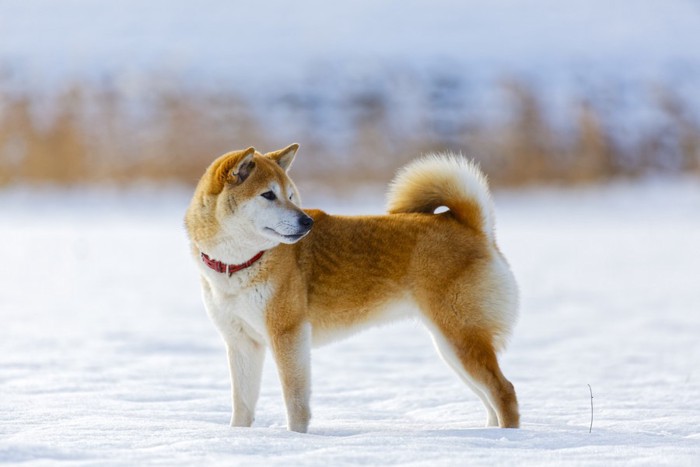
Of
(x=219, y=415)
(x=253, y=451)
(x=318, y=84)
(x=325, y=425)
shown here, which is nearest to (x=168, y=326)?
(x=219, y=415)

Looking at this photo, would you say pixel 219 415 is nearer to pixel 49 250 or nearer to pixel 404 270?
pixel 404 270

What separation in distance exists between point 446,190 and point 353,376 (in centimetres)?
170

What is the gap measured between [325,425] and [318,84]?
26.8 metres

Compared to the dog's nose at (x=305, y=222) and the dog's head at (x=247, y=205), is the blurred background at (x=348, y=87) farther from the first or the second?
the dog's nose at (x=305, y=222)

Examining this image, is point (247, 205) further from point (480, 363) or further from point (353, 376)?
point (353, 376)

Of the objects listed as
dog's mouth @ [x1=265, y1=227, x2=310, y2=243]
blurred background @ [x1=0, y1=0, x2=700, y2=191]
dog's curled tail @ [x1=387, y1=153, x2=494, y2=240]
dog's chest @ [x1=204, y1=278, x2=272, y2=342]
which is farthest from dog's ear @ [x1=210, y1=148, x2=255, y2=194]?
blurred background @ [x1=0, y1=0, x2=700, y2=191]

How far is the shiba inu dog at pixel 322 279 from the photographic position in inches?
139

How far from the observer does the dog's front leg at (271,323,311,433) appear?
351 cm

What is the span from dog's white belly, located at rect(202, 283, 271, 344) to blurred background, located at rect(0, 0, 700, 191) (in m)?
18.1

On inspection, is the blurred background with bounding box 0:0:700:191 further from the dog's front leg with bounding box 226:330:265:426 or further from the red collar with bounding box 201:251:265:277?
the red collar with bounding box 201:251:265:277

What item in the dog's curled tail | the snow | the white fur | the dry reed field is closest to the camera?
the snow

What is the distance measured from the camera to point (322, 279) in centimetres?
369

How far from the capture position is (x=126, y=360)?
17.8 feet

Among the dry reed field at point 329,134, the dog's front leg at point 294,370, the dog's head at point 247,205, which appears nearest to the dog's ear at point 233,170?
the dog's head at point 247,205
